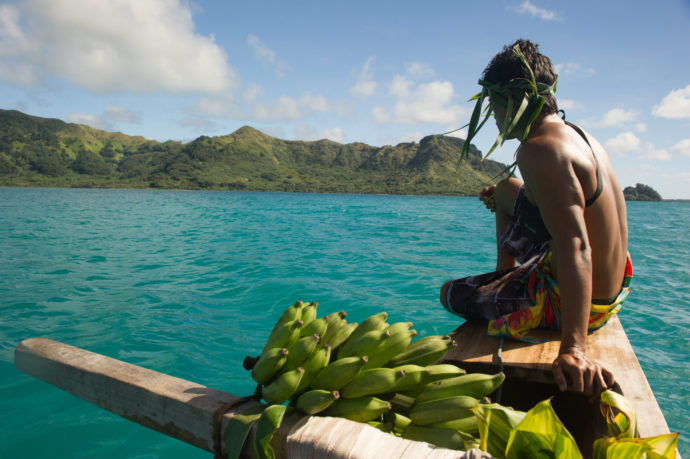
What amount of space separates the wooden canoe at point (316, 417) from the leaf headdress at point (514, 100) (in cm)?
120

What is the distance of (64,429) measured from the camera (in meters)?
4.04

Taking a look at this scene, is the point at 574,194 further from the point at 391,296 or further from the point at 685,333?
the point at 685,333

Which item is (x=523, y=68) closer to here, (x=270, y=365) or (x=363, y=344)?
(x=363, y=344)

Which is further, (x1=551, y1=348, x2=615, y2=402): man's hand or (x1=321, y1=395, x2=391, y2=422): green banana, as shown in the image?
(x1=551, y1=348, x2=615, y2=402): man's hand

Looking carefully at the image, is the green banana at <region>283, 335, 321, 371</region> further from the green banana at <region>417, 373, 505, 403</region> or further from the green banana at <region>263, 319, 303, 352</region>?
the green banana at <region>417, 373, 505, 403</region>

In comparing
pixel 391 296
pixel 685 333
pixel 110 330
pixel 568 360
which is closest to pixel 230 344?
pixel 110 330

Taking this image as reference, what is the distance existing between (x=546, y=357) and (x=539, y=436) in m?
1.22

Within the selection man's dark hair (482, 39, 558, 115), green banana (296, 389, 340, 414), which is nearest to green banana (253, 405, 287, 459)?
green banana (296, 389, 340, 414)

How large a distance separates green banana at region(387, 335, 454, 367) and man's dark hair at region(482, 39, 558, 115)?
1.69 m

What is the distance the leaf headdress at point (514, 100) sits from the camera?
7.89ft

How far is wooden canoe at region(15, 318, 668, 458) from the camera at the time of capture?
1.26 meters

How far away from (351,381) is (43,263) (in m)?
13.5

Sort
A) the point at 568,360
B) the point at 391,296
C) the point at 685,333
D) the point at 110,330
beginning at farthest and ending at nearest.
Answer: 1. the point at 391,296
2. the point at 685,333
3. the point at 110,330
4. the point at 568,360

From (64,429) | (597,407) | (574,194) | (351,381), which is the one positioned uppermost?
(574,194)
